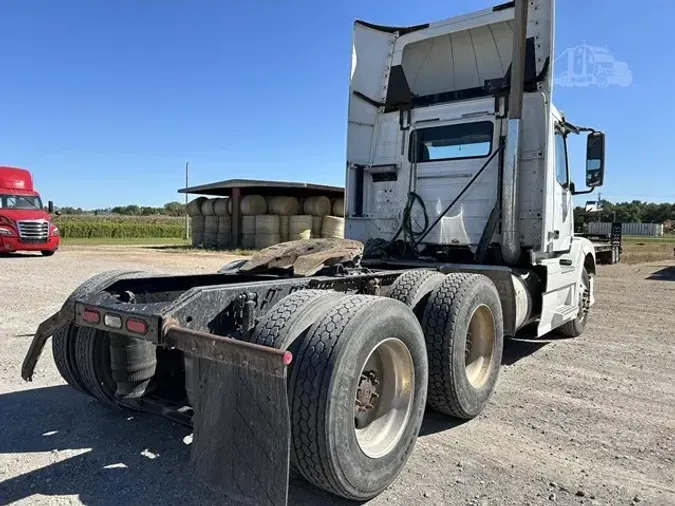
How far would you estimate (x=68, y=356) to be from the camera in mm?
3555

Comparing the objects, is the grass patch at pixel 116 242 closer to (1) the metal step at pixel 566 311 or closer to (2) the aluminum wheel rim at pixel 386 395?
(1) the metal step at pixel 566 311

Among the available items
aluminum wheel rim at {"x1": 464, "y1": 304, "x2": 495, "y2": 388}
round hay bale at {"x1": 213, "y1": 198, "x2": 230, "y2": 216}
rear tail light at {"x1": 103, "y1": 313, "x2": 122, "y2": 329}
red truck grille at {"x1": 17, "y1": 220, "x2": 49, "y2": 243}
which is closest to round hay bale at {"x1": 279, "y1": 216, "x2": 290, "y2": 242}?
round hay bale at {"x1": 213, "y1": 198, "x2": 230, "y2": 216}

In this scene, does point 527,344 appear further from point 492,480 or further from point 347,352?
point 347,352

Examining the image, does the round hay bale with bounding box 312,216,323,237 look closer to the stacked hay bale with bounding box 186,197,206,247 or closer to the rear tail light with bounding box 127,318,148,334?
the stacked hay bale with bounding box 186,197,206,247

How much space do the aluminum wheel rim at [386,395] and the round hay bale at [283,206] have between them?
68.7ft

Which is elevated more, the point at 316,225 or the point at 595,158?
the point at 595,158

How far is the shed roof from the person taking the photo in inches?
923

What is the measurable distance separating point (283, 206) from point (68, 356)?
66.8ft

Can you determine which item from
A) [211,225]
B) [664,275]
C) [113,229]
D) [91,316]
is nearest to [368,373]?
[91,316]

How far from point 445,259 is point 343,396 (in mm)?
3687

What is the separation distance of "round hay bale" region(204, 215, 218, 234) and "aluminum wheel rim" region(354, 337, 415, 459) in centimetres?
2369

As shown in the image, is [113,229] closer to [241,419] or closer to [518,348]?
[518,348]

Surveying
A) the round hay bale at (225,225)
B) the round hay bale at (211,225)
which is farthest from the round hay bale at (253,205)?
the round hay bale at (211,225)

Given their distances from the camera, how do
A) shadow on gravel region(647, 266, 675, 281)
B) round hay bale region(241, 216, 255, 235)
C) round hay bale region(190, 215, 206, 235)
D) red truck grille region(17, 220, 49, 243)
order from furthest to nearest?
round hay bale region(190, 215, 206, 235), round hay bale region(241, 216, 255, 235), red truck grille region(17, 220, 49, 243), shadow on gravel region(647, 266, 675, 281)
